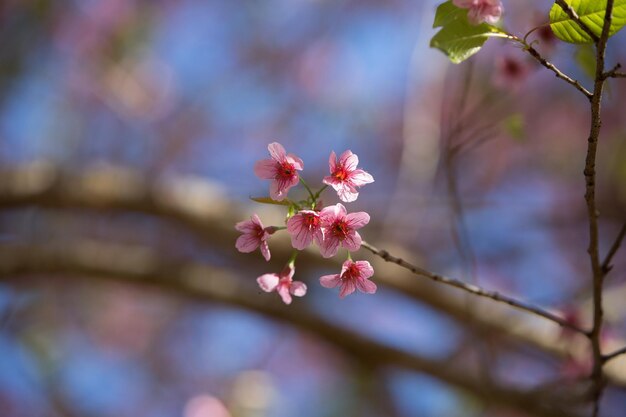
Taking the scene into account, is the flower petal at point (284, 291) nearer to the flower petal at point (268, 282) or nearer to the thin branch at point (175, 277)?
the flower petal at point (268, 282)

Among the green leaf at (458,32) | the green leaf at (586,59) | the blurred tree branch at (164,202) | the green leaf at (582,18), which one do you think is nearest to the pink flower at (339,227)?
the green leaf at (458,32)

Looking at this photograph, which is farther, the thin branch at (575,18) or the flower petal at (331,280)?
the flower petal at (331,280)

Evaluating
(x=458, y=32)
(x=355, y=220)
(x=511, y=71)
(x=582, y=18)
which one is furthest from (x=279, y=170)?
(x=511, y=71)

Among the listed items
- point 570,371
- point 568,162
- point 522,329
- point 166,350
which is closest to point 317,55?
point 568,162

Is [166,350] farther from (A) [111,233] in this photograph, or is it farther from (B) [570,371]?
(B) [570,371]

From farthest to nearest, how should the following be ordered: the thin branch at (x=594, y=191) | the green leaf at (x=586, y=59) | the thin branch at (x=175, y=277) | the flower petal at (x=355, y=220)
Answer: the thin branch at (x=175, y=277)
the green leaf at (x=586, y=59)
the flower petal at (x=355, y=220)
the thin branch at (x=594, y=191)

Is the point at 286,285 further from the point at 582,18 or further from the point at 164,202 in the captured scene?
the point at 164,202

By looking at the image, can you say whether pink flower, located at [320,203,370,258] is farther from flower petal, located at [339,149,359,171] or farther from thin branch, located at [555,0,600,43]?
thin branch, located at [555,0,600,43]
